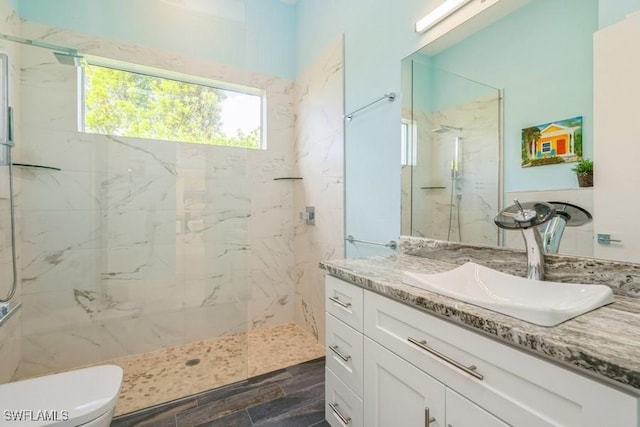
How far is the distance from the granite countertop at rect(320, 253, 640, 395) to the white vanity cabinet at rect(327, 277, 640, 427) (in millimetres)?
32

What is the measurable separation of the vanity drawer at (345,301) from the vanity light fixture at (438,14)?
4.35 feet

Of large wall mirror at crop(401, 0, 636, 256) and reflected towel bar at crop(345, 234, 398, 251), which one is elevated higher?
large wall mirror at crop(401, 0, 636, 256)

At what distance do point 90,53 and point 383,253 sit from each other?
2478 mm

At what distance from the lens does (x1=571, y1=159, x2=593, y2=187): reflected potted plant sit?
3.10 ft

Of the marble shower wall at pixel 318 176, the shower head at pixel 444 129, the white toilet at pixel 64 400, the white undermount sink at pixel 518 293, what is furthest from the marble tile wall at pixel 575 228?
the white toilet at pixel 64 400

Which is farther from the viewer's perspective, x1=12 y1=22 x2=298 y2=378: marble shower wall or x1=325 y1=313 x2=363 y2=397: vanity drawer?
x1=12 y1=22 x2=298 y2=378: marble shower wall

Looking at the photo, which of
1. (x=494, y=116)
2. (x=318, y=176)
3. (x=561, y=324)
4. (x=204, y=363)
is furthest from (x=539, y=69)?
(x=204, y=363)

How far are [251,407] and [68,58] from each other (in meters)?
2.49

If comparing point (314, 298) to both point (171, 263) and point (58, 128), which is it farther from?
point (58, 128)

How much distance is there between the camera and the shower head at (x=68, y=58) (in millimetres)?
1876

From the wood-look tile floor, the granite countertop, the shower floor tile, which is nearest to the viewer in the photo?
the granite countertop

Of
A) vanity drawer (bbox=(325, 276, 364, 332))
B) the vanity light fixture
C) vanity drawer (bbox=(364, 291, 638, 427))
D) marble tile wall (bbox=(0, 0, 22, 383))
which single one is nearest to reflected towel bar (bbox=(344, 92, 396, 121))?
the vanity light fixture

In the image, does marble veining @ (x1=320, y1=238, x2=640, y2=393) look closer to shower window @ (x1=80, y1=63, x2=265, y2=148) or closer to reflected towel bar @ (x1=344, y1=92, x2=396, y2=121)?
reflected towel bar @ (x1=344, y1=92, x2=396, y2=121)

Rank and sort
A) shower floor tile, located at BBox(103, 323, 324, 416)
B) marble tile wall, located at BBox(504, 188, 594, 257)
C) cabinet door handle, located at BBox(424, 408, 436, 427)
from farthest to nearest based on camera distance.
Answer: shower floor tile, located at BBox(103, 323, 324, 416) < marble tile wall, located at BBox(504, 188, 594, 257) < cabinet door handle, located at BBox(424, 408, 436, 427)
